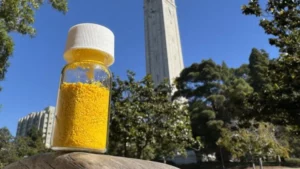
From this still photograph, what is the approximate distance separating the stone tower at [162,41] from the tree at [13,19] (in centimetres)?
3495

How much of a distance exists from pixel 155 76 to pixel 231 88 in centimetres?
2086

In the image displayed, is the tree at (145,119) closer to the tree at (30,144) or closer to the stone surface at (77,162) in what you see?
the stone surface at (77,162)

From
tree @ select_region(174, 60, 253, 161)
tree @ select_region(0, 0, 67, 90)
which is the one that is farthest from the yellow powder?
tree @ select_region(174, 60, 253, 161)

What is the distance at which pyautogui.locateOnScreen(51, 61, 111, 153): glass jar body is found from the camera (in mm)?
1151

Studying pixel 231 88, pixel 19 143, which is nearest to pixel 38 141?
pixel 19 143

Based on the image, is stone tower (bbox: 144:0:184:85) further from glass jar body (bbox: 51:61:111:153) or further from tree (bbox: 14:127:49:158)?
glass jar body (bbox: 51:61:111:153)

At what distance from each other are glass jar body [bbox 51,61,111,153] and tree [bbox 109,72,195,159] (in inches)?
300

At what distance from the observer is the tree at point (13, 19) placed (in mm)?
3734

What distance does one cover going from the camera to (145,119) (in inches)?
379

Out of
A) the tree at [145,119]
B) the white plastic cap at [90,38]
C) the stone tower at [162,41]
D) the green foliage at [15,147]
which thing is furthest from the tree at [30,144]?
the white plastic cap at [90,38]

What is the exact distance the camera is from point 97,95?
4.07 feet

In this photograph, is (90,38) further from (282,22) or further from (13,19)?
(282,22)

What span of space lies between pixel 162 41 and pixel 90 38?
137ft

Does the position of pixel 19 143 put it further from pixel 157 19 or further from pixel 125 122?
pixel 157 19
